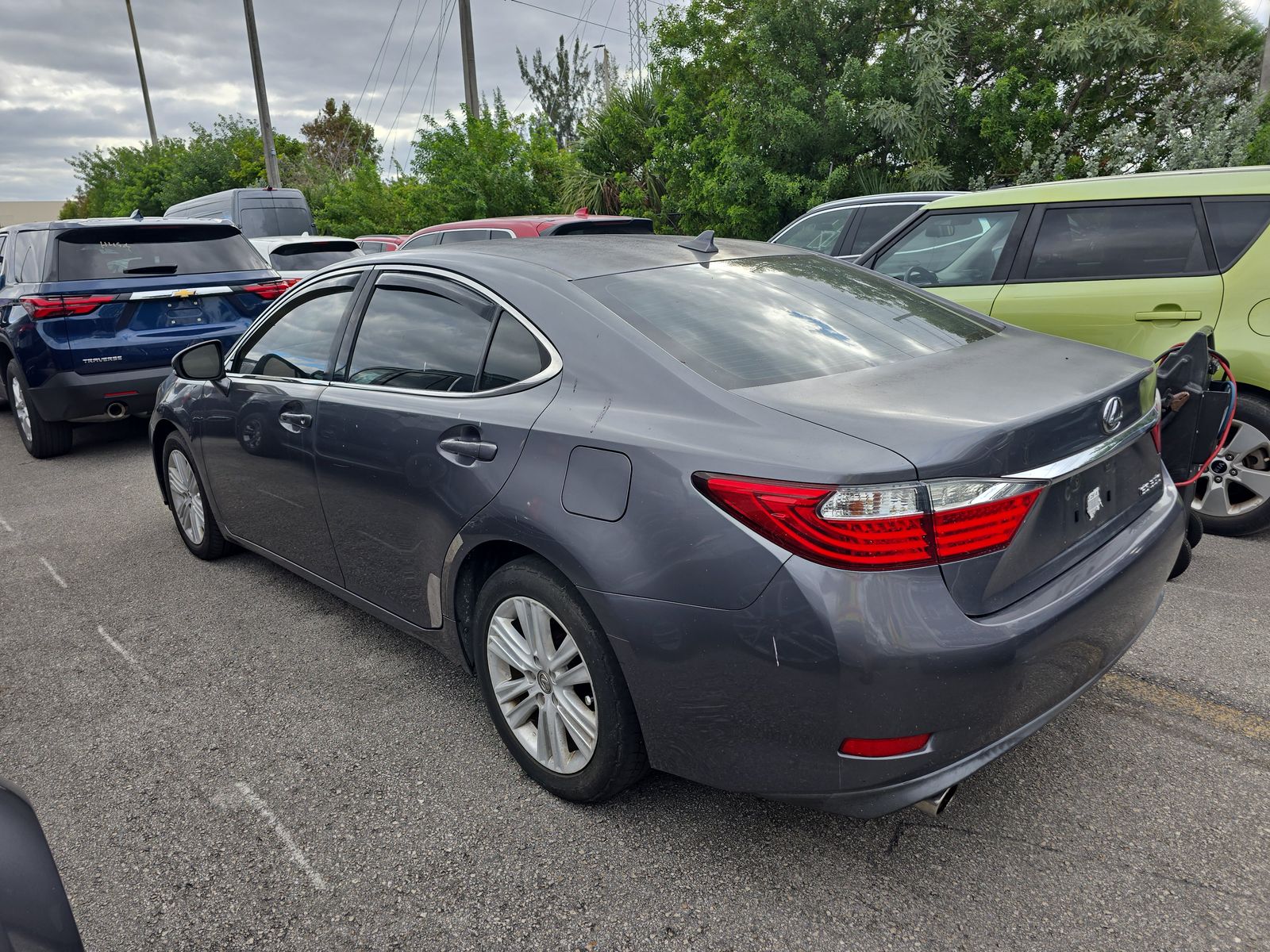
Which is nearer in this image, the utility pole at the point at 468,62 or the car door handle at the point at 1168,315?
the car door handle at the point at 1168,315

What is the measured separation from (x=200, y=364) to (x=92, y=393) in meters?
3.61

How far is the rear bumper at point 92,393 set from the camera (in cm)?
701

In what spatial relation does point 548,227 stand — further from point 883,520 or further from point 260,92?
point 260,92

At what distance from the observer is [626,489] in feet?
7.36

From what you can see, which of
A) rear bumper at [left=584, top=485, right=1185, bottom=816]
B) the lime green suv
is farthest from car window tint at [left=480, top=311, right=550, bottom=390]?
the lime green suv

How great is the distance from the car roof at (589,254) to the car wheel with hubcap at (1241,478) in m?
2.53

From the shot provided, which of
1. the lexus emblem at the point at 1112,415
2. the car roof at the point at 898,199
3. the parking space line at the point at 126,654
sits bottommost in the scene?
the parking space line at the point at 126,654

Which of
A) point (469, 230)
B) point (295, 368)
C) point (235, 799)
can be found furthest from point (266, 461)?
point (469, 230)

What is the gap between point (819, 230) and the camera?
29.6 ft

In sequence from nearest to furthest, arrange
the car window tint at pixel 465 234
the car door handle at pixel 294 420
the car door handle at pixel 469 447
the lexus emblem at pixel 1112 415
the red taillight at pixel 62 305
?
the lexus emblem at pixel 1112 415
the car door handle at pixel 469 447
the car door handle at pixel 294 420
the red taillight at pixel 62 305
the car window tint at pixel 465 234

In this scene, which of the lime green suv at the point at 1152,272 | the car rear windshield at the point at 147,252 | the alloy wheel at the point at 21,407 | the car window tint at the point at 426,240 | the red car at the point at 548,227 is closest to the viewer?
the lime green suv at the point at 1152,272

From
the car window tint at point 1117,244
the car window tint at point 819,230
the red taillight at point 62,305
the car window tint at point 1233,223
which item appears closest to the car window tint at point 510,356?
the car window tint at point 1117,244

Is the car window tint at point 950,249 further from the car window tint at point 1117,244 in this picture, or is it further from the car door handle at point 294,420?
the car door handle at point 294,420

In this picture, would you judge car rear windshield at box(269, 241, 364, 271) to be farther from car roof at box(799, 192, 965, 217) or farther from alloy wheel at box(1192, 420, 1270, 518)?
alloy wheel at box(1192, 420, 1270, 518)
